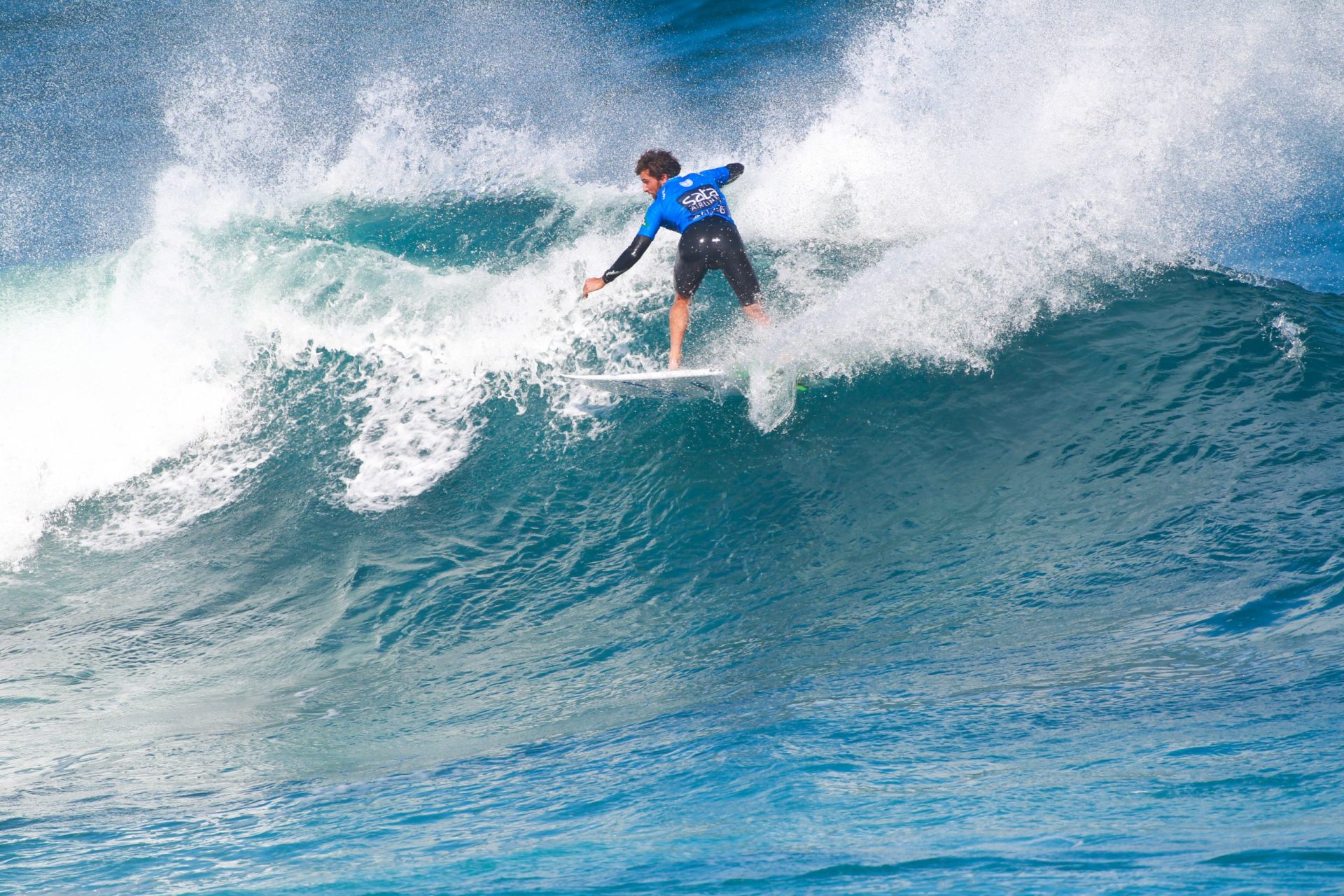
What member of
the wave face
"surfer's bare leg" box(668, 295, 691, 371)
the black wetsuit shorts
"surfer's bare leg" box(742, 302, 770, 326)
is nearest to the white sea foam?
the wave face

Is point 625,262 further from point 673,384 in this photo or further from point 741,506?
point 741,506

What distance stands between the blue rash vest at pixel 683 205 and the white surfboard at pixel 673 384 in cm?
98

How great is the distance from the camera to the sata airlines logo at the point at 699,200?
22.8 ft

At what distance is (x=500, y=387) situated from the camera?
25.9 feet

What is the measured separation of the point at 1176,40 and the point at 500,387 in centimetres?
764

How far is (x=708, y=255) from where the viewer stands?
6.92 m

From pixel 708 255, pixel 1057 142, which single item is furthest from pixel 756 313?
pixel 1057 142

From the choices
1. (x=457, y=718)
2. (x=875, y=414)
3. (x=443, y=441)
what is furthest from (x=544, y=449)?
(x=457, y=718)

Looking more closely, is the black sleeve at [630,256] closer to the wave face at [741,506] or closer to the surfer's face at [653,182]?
the surfer's face at [653,182]

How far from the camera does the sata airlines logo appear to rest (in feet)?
22.8

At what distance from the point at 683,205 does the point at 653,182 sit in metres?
0.28

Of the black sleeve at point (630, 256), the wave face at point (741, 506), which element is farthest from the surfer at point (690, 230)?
the wave face at point (741, 506)

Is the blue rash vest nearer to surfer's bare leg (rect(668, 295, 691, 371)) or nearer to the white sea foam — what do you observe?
surfer's bare leg (rect(668, 295, 691, 371))

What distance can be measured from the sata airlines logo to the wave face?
1.04 metres
